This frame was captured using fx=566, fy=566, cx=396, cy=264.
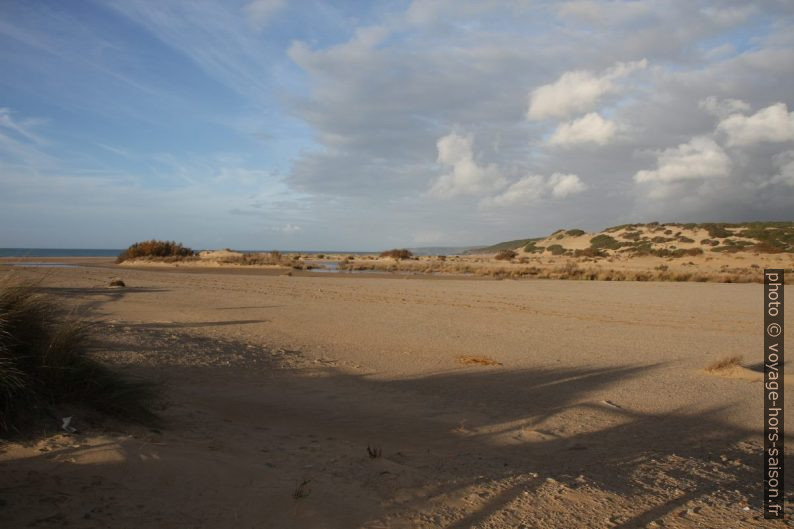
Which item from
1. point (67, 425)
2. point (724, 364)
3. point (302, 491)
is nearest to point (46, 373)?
point (67, 425)

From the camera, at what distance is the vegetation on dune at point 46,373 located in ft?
15.8

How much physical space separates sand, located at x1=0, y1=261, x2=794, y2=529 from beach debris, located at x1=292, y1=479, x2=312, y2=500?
2 cm

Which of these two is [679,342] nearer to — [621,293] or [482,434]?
[482,434]

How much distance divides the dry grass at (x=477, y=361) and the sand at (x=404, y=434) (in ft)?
0.25

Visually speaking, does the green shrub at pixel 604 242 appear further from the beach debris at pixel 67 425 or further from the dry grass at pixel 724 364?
the beach debris at pixel 67 425

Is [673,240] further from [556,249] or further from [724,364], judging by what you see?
[724,364]

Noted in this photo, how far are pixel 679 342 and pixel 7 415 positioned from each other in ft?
45.4

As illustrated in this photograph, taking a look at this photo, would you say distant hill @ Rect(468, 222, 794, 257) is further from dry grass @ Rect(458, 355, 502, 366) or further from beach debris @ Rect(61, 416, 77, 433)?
beach debris @ Rect(61, 416, 77, 433)

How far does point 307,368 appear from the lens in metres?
9.82

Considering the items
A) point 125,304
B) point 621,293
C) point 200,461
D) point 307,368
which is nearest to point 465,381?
point 307,368

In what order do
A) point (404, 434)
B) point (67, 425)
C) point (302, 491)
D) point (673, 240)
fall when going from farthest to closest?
1. point (673, 240)
2. point (404, 434)
3. point (67, 425)
4. point (302, 491)

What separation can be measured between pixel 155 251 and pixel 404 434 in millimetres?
53569

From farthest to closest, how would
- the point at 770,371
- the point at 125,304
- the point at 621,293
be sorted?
the point at 621,293 < the point at 125,304 < the point at 770,371

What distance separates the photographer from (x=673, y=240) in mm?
62844
